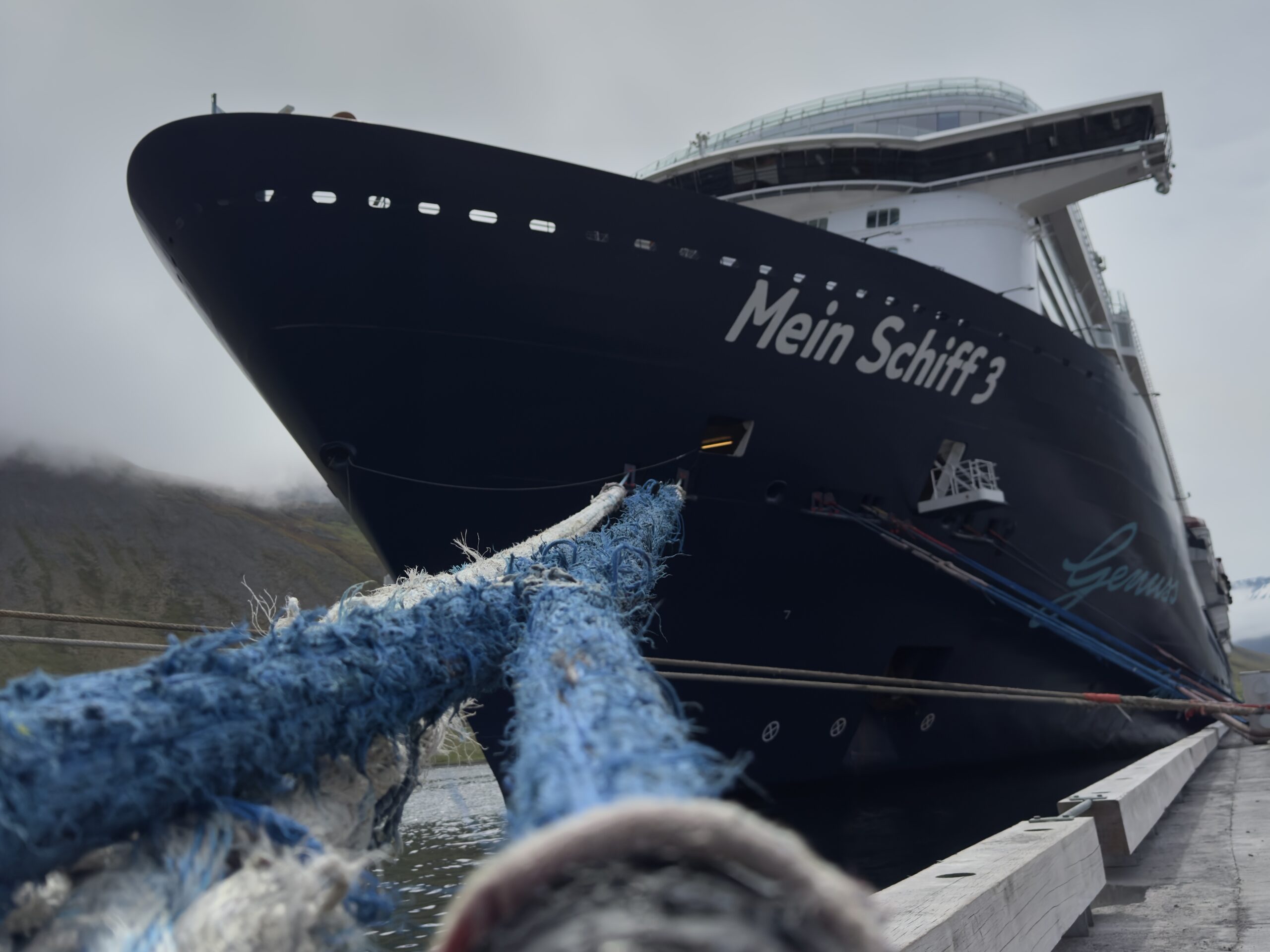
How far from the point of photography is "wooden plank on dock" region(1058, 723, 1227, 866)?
4.05 metres

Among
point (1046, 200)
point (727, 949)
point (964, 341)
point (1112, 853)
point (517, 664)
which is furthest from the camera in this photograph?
point (1046, 200)

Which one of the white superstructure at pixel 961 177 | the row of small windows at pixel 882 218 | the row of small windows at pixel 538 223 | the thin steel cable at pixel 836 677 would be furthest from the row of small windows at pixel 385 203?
the row of small windows at pixel 882 218

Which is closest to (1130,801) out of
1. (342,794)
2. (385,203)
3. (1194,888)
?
(1194,888)

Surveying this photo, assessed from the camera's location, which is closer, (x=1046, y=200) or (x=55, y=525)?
(x=1046, y=200)

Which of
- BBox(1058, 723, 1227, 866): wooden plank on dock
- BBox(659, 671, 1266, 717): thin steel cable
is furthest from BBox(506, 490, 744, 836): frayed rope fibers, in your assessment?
BBox(1058, 723, 1227, 866): wooden plank on dock

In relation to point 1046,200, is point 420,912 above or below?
below

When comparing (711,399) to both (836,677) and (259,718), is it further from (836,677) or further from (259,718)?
(259,718)

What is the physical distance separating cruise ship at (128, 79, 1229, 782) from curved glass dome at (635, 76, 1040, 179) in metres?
1.96

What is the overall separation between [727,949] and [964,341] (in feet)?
29.2

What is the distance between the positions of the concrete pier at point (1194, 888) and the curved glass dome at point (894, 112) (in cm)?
1018

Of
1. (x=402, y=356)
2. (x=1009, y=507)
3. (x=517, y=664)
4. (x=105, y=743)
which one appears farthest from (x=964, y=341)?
(x=105, y=743)

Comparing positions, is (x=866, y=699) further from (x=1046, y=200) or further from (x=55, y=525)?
(x=55, y=525)

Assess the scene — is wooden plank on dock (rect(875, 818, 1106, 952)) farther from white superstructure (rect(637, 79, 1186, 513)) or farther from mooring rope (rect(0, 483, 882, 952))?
white superstructure (rect(637, 79, 1186, 513))

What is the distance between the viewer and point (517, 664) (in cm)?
150
